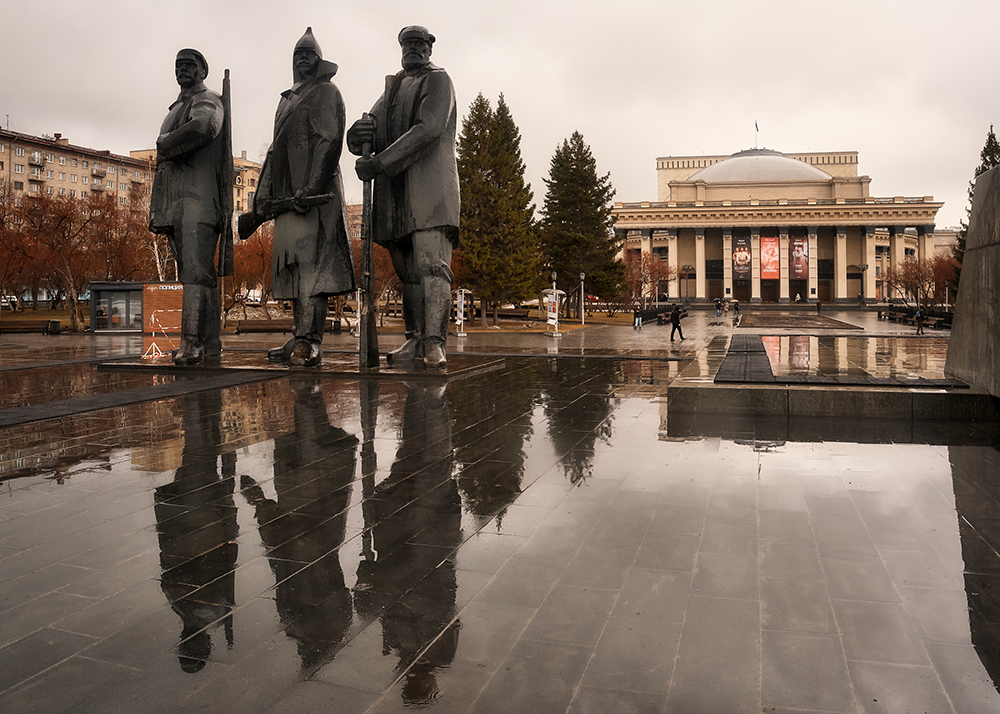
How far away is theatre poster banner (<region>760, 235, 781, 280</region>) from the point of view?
90000 millimetres

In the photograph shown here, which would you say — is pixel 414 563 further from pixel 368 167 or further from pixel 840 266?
pixel 840 266

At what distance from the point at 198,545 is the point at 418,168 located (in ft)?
24.1

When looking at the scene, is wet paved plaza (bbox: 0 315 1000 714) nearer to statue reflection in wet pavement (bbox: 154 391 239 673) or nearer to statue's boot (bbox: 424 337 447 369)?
statue reflection in wet pavement (bbox: 154 391 239 673)

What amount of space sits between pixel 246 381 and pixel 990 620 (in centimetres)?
901

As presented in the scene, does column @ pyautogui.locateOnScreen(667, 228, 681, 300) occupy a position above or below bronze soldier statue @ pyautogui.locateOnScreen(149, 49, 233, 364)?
above

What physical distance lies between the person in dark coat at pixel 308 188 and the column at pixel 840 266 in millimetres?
89202

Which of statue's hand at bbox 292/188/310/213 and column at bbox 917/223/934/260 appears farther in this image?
column at bbox 917/223/934/260

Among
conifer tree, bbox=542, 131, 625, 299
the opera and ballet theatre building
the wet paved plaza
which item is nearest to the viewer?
the wet paved plaza

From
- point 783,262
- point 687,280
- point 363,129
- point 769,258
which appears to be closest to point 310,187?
point 363,129

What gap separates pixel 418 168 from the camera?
33.5ft

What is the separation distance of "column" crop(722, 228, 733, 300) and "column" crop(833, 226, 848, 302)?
39.1 ft

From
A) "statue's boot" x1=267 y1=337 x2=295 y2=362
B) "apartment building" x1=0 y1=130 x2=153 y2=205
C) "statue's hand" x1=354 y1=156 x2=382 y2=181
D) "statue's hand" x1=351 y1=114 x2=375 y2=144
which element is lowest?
"statue's boot" x1=267 y1=337 x2=295 y2=362

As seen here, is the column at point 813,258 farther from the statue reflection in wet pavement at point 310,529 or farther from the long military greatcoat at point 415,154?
the statue reflection in wet pavement at point 310,529

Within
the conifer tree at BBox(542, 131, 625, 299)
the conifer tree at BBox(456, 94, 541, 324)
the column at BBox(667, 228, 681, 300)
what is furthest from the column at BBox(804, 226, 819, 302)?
the conifer tree at BBox(456, 94, 541, 324)
